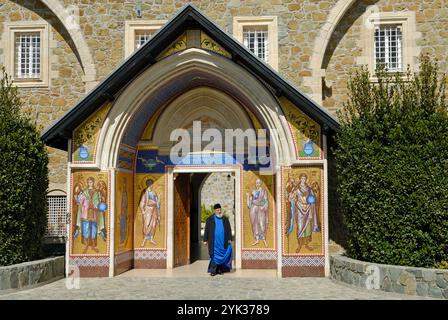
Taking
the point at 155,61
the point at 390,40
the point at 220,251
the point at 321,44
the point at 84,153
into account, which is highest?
the point at 390,40

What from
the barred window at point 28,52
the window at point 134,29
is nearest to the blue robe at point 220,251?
the window at point 134,29

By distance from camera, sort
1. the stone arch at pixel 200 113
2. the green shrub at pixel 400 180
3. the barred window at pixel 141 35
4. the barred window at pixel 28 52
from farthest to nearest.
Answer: the barred window at pixel 28 52, the barred window at pixel 141 35, the stone arch at pixel 200 113, the green shrub at pixel 400 180

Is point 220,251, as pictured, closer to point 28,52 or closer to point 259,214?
point 259,214

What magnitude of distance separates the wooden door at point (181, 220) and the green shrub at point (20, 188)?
11.1 feet

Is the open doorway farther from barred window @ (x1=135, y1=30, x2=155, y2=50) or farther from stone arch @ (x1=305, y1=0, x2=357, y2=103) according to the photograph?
barred window @ (x1=135, y1=30, x2=155, y2=50)

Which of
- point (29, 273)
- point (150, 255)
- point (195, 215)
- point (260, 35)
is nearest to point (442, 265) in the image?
point (150, 255)

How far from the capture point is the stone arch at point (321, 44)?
48.1ft

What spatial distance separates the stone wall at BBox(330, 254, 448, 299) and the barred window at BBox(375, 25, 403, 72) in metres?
6.93

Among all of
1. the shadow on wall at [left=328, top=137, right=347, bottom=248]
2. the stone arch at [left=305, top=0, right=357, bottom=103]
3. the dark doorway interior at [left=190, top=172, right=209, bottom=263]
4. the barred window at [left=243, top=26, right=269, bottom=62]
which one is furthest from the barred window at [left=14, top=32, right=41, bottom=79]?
the shadow on wall at [left=328, top=137, right=347, bottom=248]

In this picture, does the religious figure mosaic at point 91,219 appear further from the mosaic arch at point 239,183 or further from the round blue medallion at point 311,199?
the round blue medallion at point 311,199

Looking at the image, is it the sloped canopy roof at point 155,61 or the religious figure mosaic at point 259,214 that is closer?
the sloped canopy roof at point 155,61

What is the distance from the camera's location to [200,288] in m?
10.3

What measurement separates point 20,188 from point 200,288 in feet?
13.7

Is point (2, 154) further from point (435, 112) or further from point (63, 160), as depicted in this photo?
point (435, 112)
